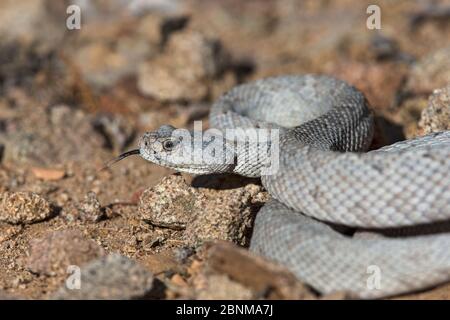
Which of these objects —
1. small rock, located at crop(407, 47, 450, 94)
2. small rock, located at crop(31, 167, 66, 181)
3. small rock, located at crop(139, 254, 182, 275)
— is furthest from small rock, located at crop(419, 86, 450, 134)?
small rock, located at crop(31, 167, 66, 181)

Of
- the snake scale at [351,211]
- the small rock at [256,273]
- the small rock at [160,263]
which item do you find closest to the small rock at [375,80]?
the snake scale at [351,211]

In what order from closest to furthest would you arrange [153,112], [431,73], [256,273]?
[256,273], [431,73], [153,112]

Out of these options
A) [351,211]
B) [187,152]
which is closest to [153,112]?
[187,152]

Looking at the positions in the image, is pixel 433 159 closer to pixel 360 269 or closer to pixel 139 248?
pixel 360 269

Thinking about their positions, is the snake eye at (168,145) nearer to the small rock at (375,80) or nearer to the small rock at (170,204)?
the small rock at (170,204)

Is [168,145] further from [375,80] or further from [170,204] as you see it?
[375,80]

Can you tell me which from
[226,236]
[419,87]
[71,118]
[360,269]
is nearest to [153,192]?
[226,236]
